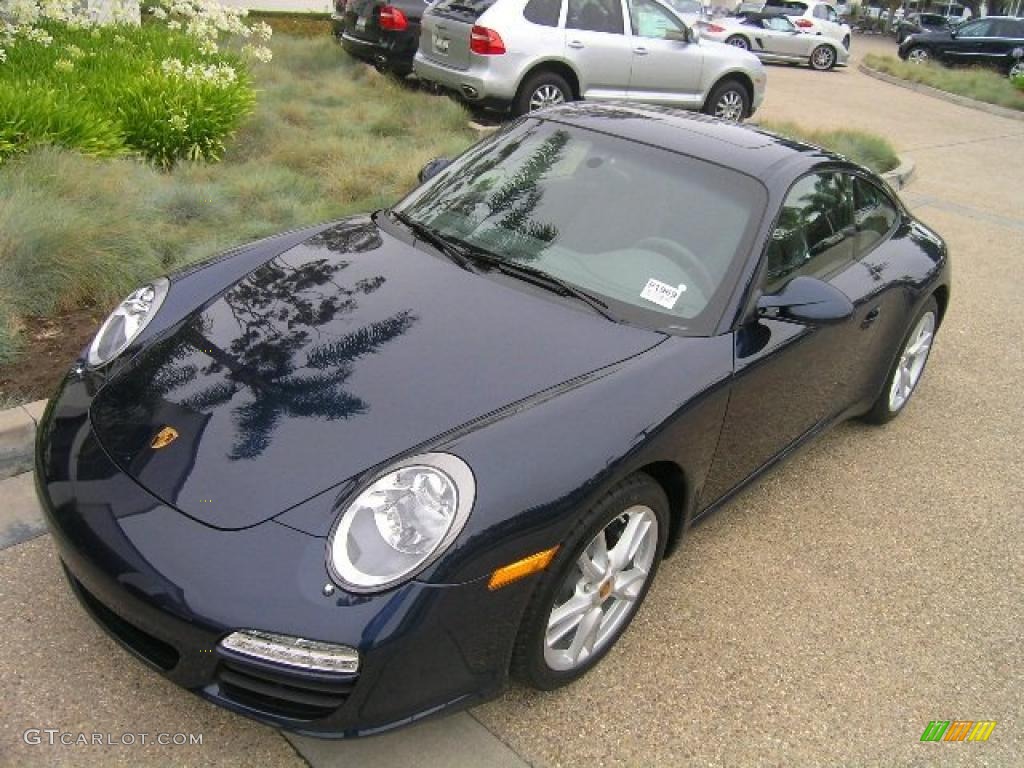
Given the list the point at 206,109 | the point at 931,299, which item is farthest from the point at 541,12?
the point at 931,299

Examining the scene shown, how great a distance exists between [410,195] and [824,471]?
7.08ft

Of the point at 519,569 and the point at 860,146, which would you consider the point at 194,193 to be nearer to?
the point at 519,569

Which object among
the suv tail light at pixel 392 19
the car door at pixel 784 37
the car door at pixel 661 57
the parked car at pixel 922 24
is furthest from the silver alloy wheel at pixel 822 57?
the parked car at pixel 922 24

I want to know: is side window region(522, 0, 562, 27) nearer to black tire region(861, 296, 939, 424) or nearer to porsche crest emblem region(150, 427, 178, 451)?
black tire region(861, 296, 939, 424)

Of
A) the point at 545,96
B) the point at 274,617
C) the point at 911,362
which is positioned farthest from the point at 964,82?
the point at 274,617

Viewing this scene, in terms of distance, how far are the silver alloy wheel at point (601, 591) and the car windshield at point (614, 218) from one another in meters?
0.66

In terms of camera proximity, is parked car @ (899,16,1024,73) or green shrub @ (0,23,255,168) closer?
green shrub @ (0,23,255,168)

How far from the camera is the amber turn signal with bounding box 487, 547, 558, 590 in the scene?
2102 millimetres

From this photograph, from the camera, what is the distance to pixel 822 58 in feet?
73.9

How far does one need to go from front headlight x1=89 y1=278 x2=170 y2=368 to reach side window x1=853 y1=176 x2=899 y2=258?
274cm

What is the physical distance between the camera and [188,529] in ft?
6.82

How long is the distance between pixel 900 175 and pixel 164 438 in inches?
358

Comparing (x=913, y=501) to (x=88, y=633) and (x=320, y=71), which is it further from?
(x=320, y=71)
